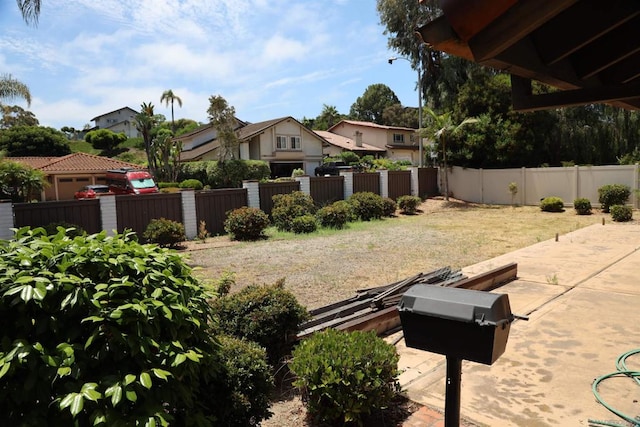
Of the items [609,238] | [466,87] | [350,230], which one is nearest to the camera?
[609,238]

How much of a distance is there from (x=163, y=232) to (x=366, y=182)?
36.2 ft

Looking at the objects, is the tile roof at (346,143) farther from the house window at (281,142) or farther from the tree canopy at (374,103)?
Result: the tree canopy at (374,103)

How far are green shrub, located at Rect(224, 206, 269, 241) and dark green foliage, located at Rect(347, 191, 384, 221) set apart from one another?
15.8 ft

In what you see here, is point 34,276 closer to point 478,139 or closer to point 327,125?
point 478,139

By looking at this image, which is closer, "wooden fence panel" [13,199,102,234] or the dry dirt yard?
the dry dirt yard

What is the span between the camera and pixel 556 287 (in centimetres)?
701

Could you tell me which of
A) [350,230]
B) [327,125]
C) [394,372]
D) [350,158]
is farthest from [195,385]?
[327,125]

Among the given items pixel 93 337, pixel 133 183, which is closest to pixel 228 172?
pixel 133 183

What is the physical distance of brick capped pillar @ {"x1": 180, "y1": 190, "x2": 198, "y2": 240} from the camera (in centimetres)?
1409

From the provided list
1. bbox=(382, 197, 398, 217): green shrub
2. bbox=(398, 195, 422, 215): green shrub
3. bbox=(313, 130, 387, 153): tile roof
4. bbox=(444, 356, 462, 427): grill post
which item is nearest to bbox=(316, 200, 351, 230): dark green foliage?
bbox=(382, 197, 398, 217): green shrub

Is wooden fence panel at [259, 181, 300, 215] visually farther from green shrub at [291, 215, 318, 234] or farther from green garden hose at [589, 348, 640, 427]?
green garden hose at [589, 348, 640, 427]

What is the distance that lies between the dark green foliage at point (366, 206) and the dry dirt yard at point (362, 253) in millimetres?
594

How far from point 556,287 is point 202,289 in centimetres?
647

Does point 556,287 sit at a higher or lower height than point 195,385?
lower
